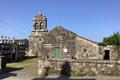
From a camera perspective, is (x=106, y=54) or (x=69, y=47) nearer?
(x=69, y=47)

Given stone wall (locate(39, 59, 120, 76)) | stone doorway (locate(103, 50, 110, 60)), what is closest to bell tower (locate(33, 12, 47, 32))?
stone doorway (locate(103, 50, 110, 60))

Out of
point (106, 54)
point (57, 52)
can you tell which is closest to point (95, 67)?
point (57, 52)

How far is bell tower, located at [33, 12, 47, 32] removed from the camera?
56.8 metres

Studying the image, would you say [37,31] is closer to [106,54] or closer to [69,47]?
[69,47]

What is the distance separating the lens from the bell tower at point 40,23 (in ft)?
186

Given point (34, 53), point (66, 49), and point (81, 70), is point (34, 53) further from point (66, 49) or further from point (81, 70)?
point (81, 70)

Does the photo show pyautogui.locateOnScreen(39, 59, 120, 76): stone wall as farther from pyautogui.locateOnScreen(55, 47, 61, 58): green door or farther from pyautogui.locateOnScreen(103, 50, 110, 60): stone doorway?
pyautogui.locateOnScreen(103, 50, 110, 60): stone doorway

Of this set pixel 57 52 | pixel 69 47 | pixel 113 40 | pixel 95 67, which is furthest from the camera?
pixel 113 40

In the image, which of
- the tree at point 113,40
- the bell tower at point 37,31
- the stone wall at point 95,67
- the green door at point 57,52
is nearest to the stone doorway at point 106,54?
the green door at point 57,52

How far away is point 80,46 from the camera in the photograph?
136 ft

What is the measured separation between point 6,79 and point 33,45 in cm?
3332

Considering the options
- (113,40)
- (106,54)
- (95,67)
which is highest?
(113,40)

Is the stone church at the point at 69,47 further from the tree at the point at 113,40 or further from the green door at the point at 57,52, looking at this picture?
the tree at the point at 113,40

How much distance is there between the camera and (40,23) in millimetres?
57281
